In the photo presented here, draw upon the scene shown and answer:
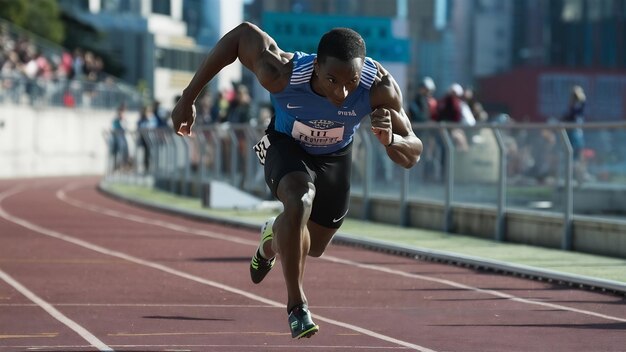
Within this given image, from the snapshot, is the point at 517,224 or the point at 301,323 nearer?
the point at 301,323

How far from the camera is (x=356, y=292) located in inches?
504

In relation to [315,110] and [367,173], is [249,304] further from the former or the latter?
[367,173]

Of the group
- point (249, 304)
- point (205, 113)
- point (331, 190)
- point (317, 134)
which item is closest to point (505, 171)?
point (249, 304)

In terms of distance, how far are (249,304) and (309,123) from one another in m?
2.57

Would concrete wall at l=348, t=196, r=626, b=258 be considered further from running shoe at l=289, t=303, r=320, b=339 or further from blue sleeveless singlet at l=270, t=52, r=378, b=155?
running shoe at l=289, t=303, r=320, b=339

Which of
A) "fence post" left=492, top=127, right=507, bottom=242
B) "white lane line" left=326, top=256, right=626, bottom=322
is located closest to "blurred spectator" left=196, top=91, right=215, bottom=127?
"fence post" left=492, top=127, right=507, bottom=242

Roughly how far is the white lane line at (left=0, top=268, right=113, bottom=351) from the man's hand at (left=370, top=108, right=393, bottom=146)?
1.98 metres

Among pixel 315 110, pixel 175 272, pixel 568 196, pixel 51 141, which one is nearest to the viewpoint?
pixel 315 110

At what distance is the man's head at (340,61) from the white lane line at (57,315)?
6.43ft

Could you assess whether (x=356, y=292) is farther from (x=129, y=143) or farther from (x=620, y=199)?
(x=129, y=143)

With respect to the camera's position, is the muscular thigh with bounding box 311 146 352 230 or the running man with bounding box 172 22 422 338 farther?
the muscular thigh with bounding box 311 146 352 230

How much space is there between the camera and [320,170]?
9.78 m

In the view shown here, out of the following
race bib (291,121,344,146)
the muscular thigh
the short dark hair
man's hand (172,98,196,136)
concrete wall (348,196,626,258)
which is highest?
the short dark hair

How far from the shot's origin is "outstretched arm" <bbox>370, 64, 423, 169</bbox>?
857cm
